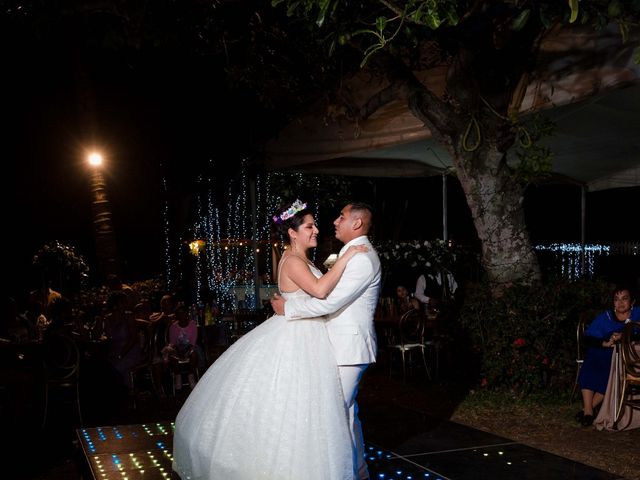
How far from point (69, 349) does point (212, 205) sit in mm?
9801

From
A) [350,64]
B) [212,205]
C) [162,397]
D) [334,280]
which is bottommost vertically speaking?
[162,397]

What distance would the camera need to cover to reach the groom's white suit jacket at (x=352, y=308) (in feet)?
13.4

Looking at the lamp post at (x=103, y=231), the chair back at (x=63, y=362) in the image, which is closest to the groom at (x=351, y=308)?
the chair back at (x=63, y=362)

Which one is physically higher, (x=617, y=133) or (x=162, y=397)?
(x=617, y=133)

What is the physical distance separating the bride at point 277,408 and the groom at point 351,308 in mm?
57

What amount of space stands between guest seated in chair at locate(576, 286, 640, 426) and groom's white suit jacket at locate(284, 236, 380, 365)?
2926mm

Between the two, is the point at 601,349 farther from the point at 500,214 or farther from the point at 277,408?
the point at 277,408

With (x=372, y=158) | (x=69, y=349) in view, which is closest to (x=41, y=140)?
(x=372, y=158)

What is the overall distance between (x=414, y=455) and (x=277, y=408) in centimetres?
158

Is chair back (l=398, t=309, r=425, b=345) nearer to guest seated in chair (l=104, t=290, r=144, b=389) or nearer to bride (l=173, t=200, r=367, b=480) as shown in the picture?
guest seated in chair (l=104, t=290, r=144, b=389)

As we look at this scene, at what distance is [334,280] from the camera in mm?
4121

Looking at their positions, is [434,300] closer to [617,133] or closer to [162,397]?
[617,133]

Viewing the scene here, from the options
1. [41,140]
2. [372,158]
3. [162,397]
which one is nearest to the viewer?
[162,397]

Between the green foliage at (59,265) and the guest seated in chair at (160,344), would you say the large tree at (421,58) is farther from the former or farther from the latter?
the green foliage at (59,265)
